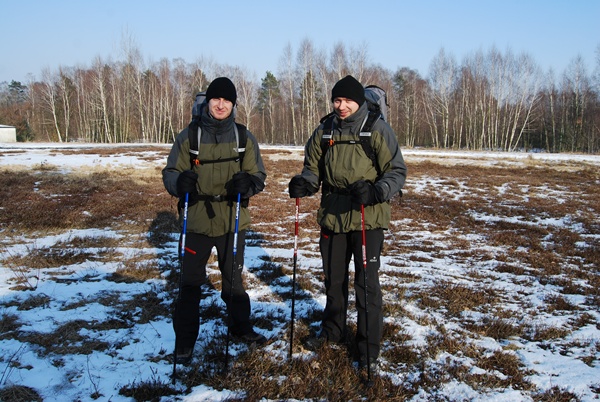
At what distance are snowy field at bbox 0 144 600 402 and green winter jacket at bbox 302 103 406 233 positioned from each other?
1.36 metres

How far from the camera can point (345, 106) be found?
387 centimetres

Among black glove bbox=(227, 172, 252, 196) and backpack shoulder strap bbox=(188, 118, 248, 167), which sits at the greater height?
backpack shoulder strap bbox=(188, 118, 248, 167)

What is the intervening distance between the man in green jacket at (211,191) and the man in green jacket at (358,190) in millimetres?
604

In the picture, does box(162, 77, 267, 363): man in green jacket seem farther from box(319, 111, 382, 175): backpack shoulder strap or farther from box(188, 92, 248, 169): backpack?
box(319, 111, 382, 175): backpack shoulder strap

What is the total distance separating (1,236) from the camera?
8.85m

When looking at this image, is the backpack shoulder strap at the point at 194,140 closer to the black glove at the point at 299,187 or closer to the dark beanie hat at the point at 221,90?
the dark beanie hat at the point at 221,90

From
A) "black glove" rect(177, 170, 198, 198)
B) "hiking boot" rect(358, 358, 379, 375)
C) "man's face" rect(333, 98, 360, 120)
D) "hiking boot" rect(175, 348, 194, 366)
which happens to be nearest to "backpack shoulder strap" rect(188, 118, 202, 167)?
"black glove" rect(177, 170, 198, 198)

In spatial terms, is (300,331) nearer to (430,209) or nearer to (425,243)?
(425,243)

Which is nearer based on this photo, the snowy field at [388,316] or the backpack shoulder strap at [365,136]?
the snowy field at [388,316]

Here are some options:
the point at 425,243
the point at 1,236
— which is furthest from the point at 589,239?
the point at 1,236

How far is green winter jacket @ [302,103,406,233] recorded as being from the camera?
3.82 metres

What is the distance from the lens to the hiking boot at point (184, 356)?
377cm

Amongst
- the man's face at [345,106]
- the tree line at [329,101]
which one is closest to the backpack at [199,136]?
the man's face at [345,106]

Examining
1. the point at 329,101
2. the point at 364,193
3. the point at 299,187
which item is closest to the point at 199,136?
the point at 299,187
